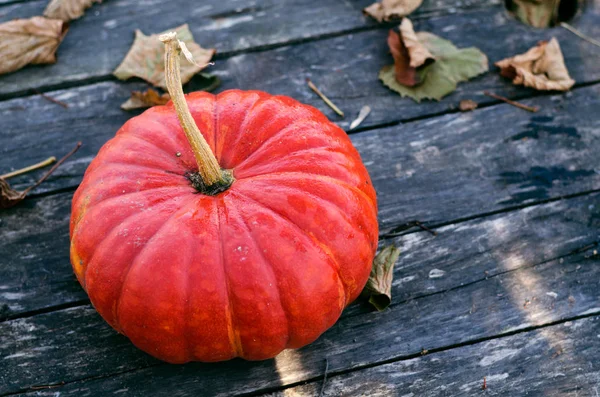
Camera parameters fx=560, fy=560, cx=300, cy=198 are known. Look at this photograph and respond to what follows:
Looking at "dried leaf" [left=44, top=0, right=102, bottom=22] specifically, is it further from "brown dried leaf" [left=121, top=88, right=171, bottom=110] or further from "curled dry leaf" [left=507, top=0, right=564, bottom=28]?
"curled dry leaf" [left=507, top=0, right=564, bottom=28]

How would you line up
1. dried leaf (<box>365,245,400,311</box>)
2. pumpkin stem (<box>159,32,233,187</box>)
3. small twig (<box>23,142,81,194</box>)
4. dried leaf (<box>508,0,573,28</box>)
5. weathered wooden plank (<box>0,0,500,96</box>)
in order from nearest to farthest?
pumpkin stem (<box>159,32,233,187</box>) < dried leaf (<box>365,245,400,311</box>) < small twig (<box>23,142,81,194</box>) < weathered wooden plank (<box>0,0,500,96</box>) < dried leaf (<box>508,0,573,28</box>)

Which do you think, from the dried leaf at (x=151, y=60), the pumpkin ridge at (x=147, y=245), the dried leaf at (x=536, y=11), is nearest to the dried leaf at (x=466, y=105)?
the dried leaf at (x=536, y=11)

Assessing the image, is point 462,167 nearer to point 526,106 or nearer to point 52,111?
point 526,106

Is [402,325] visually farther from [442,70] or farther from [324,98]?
[442,70]

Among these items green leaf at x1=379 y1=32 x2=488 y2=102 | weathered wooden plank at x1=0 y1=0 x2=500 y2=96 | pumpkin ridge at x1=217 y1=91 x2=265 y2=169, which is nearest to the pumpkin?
pumpkin ridge at x1=217 y1=91 x2=265 y2=169

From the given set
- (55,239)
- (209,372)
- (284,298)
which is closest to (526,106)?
(284,298)

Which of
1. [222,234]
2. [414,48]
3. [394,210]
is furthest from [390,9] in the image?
[222,234]

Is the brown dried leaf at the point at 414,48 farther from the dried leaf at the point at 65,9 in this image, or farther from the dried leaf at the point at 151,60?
the dried leaf at the point at 65,9
